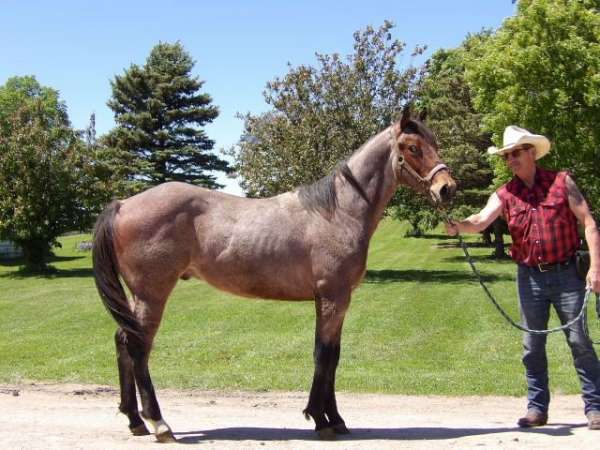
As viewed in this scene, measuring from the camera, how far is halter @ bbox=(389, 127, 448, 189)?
5465 mm

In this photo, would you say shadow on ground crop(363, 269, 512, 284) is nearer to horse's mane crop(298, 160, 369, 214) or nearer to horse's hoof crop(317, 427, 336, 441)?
horse's mane crop(298, 160, 369, 214)

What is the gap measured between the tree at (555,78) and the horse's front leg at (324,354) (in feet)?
56.7

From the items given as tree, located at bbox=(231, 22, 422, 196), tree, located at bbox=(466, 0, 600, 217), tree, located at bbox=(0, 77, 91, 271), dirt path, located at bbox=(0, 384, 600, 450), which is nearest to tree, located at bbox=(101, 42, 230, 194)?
tree, located at bbox=(0, 77, 91, 271)

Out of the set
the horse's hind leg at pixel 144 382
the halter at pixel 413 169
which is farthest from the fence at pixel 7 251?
the halter at pixel 413 169

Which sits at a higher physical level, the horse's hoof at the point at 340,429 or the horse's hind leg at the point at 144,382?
the horse's hind leg at the point at 144,382

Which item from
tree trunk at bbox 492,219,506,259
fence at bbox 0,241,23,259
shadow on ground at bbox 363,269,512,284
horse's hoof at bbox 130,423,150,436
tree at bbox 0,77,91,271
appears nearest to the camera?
horse's hoof at bbox 130,423,150,436

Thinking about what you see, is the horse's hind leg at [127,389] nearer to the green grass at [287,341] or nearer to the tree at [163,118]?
the green grass at [287,341]

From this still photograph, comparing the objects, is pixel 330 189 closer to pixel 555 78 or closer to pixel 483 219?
pixel 483 219

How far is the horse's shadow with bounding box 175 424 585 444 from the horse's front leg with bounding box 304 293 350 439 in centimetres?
16

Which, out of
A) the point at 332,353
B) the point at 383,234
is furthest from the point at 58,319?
the point at 383,234

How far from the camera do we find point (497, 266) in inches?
1183

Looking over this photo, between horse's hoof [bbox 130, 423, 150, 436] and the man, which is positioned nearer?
the man

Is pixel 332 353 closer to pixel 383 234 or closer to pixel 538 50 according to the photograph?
pixel 538 50

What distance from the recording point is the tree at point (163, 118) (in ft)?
126
